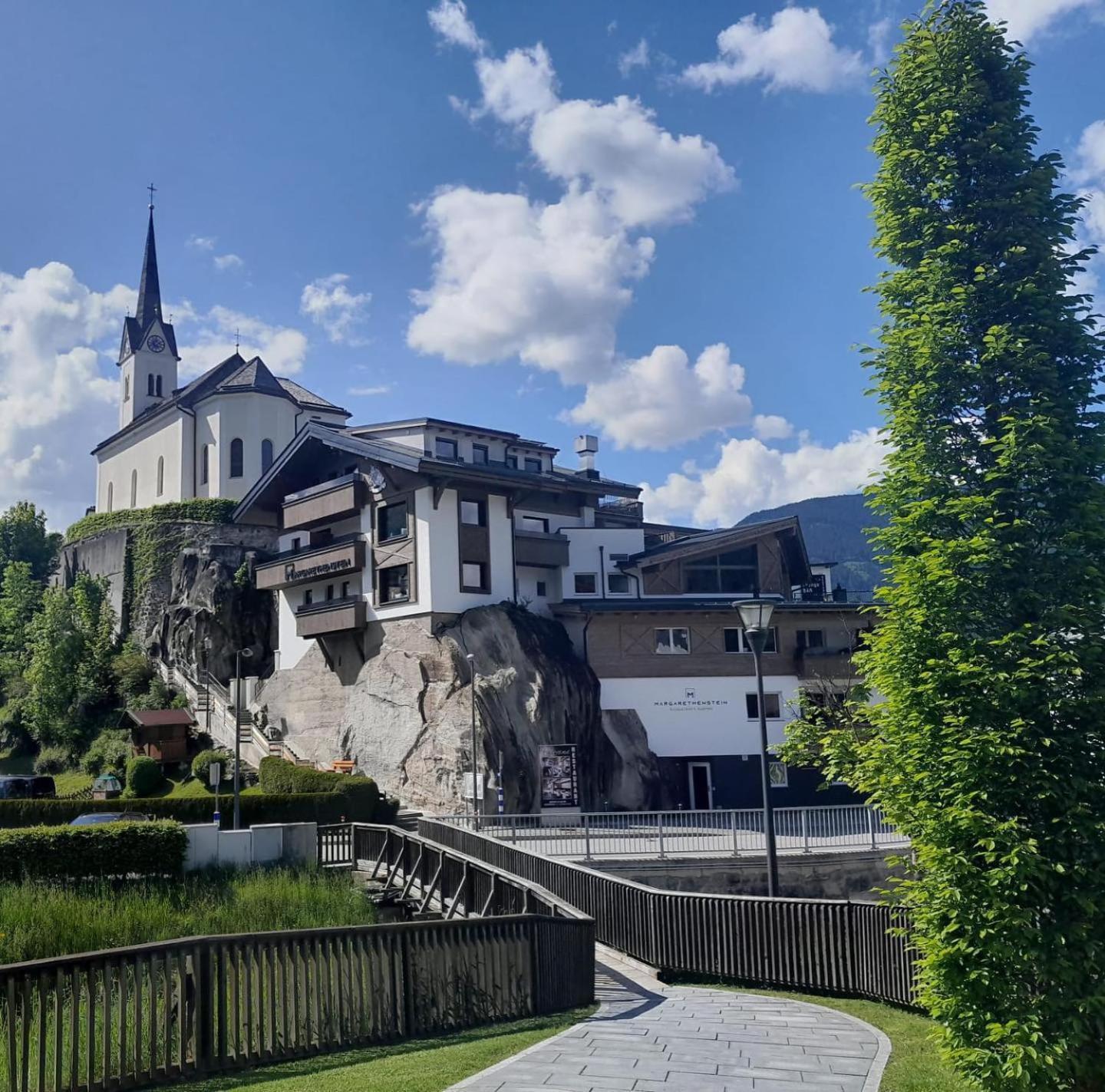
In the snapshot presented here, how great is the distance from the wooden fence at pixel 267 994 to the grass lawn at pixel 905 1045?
11.2 feet

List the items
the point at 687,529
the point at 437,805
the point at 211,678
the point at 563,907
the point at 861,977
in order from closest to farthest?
the point at 563,907
the point at 861,977
the point at 437,805
the point at 211,678
the point at 687,529

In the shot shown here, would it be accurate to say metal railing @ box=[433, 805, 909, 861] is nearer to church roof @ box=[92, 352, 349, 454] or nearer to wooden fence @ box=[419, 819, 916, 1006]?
wooden fence @ box=[419, 819, 916, 1006]

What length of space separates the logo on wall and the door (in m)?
7.21

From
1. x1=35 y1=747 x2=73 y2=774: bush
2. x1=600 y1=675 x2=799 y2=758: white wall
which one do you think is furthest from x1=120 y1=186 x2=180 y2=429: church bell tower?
x1=600 y1=675 x2=799 y2=758: white wall

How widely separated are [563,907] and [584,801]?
28.5 meters

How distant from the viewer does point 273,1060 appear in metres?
9.66

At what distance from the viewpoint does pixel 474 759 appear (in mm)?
37469

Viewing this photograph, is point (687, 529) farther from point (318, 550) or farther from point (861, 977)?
point (861, 977)

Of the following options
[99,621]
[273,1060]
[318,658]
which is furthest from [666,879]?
[99,621]

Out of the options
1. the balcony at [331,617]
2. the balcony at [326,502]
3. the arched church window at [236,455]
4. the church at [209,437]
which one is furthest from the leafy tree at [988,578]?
the arched church window at [236,455]

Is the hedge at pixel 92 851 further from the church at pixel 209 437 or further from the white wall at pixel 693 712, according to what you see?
the church at pixel 209 437

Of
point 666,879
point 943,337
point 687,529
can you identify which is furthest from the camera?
point 687,529

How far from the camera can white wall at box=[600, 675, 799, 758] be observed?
1743 inches

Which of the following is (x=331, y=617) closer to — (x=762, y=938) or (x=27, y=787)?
(x=27, y=787)
